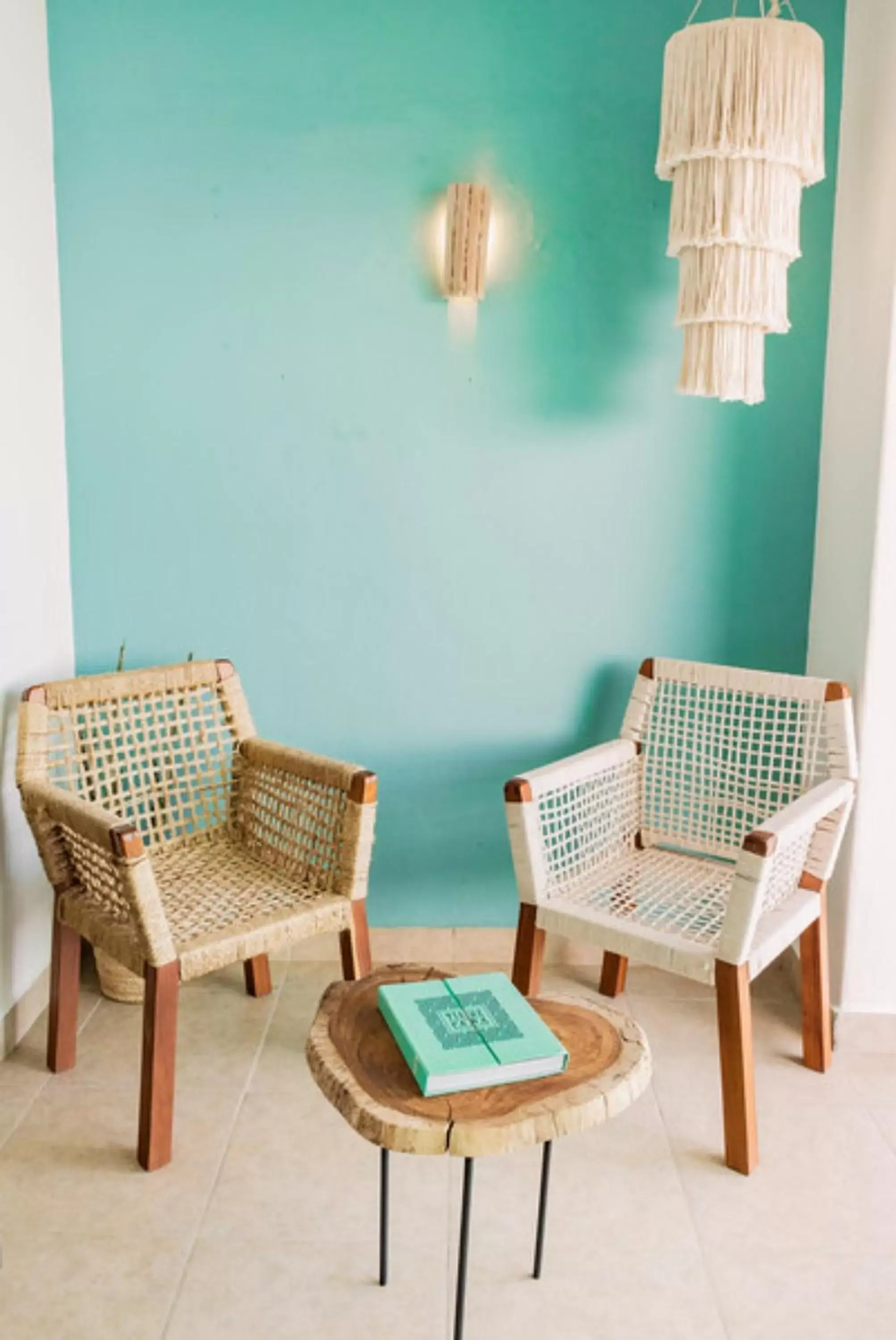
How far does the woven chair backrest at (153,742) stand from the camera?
2.35 metres

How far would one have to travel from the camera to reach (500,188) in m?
2.52

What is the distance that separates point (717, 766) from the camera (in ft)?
8.29

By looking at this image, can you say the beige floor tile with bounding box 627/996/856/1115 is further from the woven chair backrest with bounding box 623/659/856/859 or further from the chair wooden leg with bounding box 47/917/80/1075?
the chair wooden leg with bounding box 47/917/80/1075

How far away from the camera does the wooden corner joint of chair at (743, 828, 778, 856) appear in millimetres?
1858

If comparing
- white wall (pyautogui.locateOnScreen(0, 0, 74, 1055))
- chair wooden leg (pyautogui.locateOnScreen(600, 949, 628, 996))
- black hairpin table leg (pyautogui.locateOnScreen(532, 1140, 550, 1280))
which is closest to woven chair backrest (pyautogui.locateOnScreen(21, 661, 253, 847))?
white wall (pyautogui.locateOnScreen(0, 0, 74, 1055))

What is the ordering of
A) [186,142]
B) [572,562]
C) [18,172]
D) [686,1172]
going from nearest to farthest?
[686,1172], [18,172], [186,142], [572,562]

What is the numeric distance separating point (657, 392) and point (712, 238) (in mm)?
483

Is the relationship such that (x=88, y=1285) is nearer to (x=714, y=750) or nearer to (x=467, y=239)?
(x=714, y=750)

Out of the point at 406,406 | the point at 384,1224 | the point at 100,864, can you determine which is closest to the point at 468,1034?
the point at 384,1224

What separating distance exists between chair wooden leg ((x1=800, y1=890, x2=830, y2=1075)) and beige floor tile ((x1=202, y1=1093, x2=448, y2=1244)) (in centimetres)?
83

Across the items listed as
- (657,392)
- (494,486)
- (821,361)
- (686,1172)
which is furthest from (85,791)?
(821,361)

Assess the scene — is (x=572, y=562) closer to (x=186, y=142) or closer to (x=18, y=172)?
(x=186, y=142)

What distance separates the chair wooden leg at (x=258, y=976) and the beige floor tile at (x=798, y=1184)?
99 cm

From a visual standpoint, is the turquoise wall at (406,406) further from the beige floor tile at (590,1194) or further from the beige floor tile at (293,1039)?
the beige floor tile at (590,1194)
